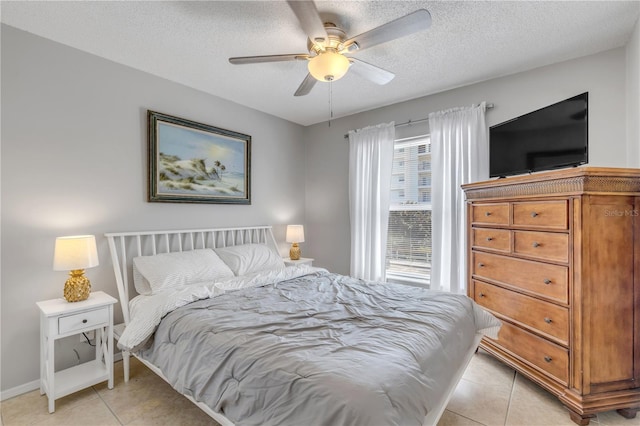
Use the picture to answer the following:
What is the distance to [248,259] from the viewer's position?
126 inches

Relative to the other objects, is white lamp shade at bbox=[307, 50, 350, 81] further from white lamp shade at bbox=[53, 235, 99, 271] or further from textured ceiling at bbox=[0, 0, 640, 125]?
white lamp shade at bbox=[53, 235, 99, 271]

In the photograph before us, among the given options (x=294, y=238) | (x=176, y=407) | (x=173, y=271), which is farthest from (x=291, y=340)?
(x=294, y=238)

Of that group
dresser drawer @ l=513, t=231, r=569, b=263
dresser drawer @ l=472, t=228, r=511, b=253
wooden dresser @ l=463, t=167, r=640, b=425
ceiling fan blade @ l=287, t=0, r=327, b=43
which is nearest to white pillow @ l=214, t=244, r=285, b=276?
dresser drawer @ l=472, t=228, r=511, b=253

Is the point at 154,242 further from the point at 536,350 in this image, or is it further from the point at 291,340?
the point at 536,350

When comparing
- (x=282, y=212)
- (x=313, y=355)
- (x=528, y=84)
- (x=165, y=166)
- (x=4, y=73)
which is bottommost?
(x=313, y=355)

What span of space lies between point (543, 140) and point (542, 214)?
0.64 m

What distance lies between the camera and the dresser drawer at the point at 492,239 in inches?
94.8

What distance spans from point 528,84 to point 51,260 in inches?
174

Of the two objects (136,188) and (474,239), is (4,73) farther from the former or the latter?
(474,239)

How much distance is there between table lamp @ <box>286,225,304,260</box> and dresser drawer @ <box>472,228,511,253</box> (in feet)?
7.00

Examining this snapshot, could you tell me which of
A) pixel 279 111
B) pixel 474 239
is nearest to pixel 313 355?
pixel 474 239

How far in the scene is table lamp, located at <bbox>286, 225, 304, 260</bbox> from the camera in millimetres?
4066

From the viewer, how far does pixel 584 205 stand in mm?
1877

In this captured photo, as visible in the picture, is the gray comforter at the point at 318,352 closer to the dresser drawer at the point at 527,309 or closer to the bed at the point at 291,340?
the bed at the point at 291,340
